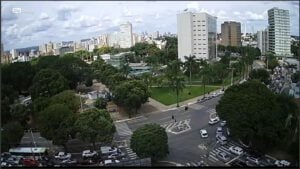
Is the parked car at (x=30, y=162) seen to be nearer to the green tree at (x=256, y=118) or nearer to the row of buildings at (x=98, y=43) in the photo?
the green tree at (x=256, y=118)

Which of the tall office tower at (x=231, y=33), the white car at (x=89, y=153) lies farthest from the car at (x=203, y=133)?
the tall office tower at (x=231, y=33)

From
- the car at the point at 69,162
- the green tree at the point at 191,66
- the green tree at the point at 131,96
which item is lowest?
the car at the point at 69,162

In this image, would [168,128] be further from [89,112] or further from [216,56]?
[216,56]

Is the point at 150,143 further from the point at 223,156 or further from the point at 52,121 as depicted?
the point at 52,121

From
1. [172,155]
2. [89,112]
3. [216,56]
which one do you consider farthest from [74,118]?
[216,56]

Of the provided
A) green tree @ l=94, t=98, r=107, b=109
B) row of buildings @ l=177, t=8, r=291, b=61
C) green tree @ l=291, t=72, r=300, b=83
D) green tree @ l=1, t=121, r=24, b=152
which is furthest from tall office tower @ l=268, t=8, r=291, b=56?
green tree @ l=1, t=121, r=24, b=152
